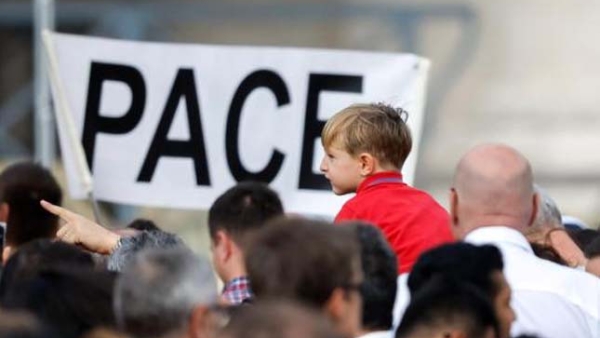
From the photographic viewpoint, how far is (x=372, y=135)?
21.3 feet

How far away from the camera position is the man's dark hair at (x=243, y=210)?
5727 millimetres

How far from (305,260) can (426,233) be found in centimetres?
159

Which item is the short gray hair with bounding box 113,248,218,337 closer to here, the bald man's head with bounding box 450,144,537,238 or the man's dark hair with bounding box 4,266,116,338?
the man's dark hair with bounding box 4,266,116,338

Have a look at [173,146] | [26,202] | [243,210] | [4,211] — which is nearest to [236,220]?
[243,210]

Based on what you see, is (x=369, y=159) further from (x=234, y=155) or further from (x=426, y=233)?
(x=234, y=155)

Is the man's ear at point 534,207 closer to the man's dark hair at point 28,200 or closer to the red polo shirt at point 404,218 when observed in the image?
the red polo shirt at point 404,218

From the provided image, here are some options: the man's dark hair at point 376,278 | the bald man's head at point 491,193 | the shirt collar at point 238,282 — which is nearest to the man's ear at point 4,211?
the shirt collar at point 238,282

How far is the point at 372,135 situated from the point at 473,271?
134 centimetres

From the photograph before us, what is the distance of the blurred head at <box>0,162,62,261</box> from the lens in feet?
24.4

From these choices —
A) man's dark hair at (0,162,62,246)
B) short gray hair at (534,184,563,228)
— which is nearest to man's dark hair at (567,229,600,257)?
short gray hair at (534,184,563,228)

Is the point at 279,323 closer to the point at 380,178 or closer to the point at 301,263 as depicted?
the point at 301,263

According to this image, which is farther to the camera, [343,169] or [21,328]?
[343,169]

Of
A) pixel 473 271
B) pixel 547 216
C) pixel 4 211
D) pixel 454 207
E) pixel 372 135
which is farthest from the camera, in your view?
pixel 4 211

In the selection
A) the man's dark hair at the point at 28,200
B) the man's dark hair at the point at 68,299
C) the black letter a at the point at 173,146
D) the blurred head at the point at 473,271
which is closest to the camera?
the man's dark hair at the point at 68,299
